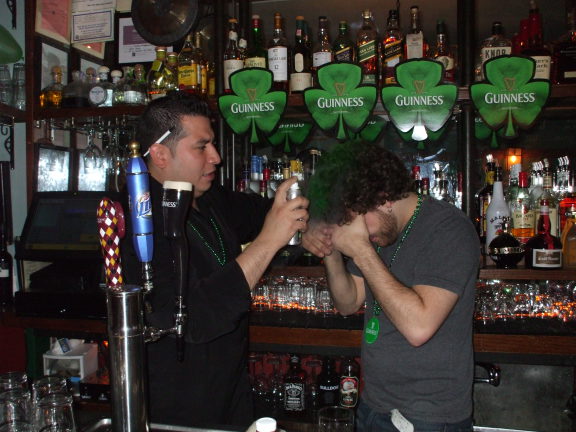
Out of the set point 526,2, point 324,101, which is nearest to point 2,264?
point 324,101

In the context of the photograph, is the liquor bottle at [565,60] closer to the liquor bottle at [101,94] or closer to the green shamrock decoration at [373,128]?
the green shamrock decoration at [373,128]

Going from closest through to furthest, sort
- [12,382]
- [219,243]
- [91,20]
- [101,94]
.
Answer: [12,382]
[219,243]
[101,94]
[91,20]

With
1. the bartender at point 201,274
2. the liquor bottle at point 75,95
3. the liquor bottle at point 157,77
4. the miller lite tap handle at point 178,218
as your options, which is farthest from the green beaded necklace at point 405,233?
the liquor bottle at point 75,95

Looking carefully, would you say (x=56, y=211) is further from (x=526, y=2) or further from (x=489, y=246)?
(x=526, y=2)

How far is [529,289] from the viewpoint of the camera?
7.90 feet

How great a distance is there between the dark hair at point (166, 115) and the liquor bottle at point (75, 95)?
1.27 m

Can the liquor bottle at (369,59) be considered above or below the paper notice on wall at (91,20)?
below

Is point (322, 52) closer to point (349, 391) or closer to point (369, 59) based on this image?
point (369, 59)

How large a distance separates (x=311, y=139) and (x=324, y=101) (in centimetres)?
152

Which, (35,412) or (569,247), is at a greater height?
(569,247)

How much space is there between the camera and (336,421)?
3.46 ft

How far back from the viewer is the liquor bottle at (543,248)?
7.35ft

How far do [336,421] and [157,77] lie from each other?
229 centimetres

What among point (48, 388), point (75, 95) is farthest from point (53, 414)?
point (75, 95)
